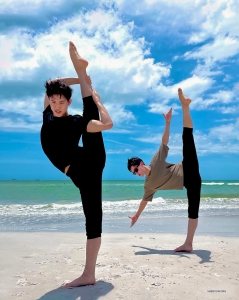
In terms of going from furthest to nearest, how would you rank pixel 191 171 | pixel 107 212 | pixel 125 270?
1. pixel 107 212
2. pixel 191 171
3. pixel 125 270

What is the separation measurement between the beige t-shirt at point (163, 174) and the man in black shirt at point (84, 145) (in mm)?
1786

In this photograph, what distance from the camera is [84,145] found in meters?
3.20

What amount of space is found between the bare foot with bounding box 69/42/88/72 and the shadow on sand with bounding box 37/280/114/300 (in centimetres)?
202

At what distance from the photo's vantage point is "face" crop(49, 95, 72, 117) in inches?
122

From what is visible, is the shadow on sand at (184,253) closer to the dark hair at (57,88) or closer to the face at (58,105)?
the face at (58,105)

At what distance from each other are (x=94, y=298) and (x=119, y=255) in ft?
4.87

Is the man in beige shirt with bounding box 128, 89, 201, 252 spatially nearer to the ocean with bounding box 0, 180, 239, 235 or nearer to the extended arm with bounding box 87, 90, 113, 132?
the extended arm with bounding box 87, 90, 113, 132

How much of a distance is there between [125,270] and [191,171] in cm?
176

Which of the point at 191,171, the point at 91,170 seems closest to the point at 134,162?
the point at 191,171

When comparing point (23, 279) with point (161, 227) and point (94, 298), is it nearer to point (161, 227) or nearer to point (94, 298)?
point (94, 298)

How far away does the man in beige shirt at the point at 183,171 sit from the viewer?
4.84 meters

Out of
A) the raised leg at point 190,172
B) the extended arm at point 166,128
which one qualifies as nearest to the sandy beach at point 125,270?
the raised leg at point 190,172

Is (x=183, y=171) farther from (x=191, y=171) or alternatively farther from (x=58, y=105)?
(x=58, y=105)

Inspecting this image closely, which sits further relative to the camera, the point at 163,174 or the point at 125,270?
the point at 163,174
